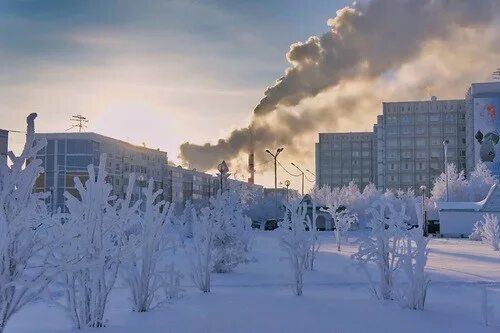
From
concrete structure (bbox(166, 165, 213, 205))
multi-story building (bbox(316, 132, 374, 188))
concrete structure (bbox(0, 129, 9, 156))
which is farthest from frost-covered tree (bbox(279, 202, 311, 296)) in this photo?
multi-story building (bbox(316, 132, 374, 188))

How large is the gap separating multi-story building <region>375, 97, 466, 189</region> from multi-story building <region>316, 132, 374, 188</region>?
36201 mm

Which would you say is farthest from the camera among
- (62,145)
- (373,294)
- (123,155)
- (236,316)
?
(123,155)

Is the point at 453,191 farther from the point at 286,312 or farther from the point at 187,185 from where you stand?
the point at 187,185

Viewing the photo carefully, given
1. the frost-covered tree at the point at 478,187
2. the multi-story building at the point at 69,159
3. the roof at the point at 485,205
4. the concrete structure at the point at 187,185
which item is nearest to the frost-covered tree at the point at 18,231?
the roof at the point at 485,205

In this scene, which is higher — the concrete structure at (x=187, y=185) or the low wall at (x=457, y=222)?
the concrete structure at (x=187, y=185)

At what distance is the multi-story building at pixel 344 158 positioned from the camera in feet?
552

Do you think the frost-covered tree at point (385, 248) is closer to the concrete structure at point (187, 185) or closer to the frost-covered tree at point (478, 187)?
the frost-covered tree at point (478, 187)

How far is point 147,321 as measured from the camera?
9.29 meters

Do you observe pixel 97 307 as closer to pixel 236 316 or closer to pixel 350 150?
pixel 236 316

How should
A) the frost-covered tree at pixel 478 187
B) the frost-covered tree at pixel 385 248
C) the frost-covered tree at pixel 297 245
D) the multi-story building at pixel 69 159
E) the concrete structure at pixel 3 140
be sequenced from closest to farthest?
1. the frost-covered tree at pixel 385 248
2. the frost-covered tree at pixel 297 245
3. the frost-covered tree at pixel 478 187
4. the concrete structure at pixel 3 140
5. the multi-story building at pixel 69 159

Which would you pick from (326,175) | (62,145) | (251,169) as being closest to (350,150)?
(326,175)

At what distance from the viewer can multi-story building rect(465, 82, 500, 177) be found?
352 feet

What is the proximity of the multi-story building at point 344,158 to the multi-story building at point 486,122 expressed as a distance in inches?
2249

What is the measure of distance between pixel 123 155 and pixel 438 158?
66.2m
